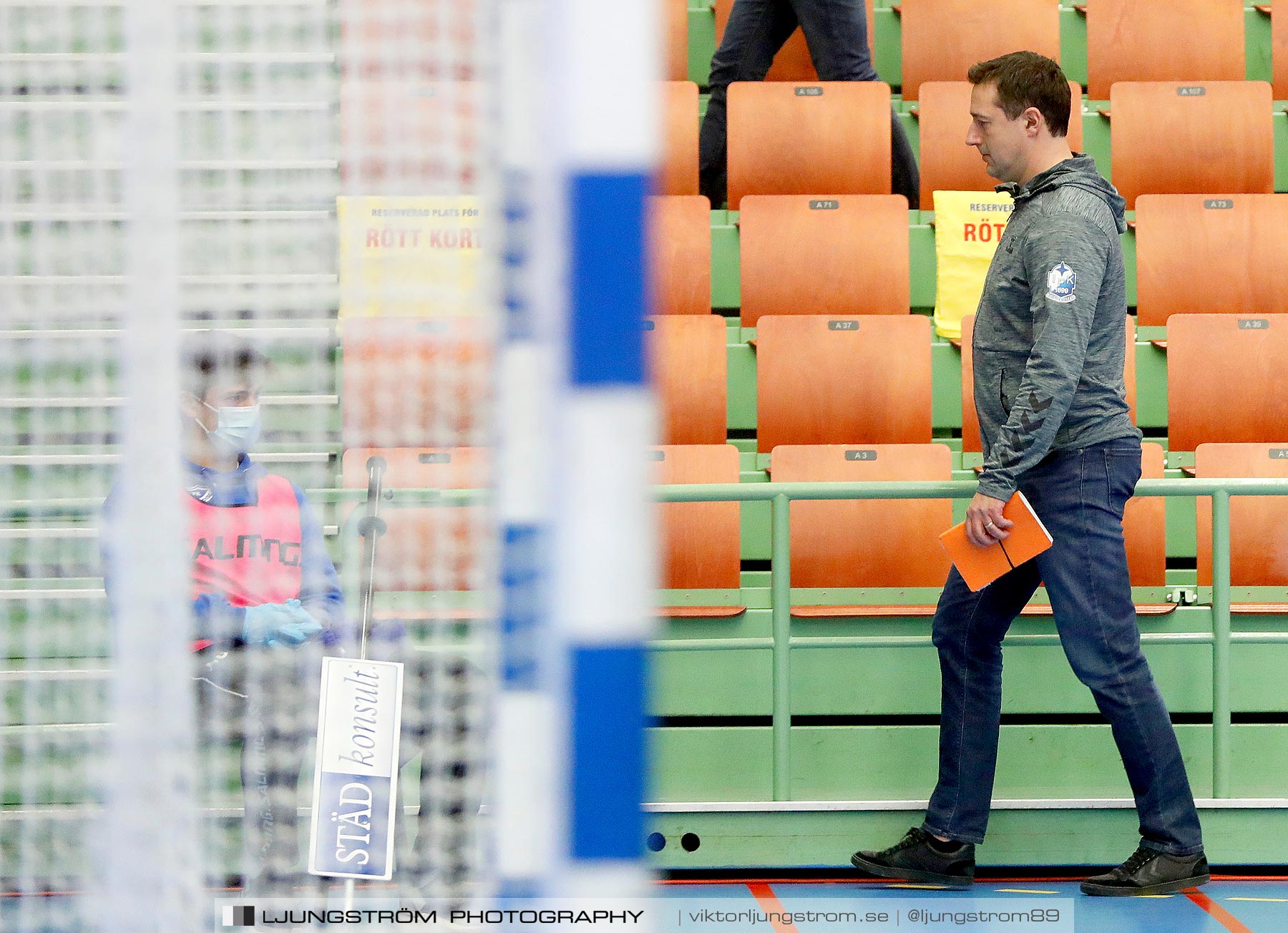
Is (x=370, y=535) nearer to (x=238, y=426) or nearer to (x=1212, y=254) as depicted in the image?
(x=238, y=426)

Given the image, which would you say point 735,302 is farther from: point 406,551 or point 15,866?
point 15,866

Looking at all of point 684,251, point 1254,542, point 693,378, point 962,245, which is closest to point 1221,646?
point 1254,542

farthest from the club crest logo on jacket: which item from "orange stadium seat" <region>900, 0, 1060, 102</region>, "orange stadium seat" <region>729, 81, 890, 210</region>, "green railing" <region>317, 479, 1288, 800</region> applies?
"orange stadium seat" <region>900, 0, 1060, 102</region>

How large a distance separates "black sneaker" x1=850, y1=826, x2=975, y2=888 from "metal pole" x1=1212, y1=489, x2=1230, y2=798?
0.58 meters

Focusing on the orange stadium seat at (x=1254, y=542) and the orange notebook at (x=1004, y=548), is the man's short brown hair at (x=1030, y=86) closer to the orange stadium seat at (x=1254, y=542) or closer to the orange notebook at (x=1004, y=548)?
the orange notebook at (x=1004, y=548)

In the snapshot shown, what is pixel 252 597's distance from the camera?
2408 mm

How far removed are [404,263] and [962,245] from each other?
273 cm

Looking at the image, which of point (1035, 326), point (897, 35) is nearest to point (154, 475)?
point (1035, 326)

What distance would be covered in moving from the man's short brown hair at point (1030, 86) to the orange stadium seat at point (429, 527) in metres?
1.38

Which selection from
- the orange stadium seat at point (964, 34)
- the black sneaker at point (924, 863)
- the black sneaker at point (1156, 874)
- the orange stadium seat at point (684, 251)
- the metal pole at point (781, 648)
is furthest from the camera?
the orange stadium seat at point (964, 34)

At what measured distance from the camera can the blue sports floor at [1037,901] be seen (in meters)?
2.60

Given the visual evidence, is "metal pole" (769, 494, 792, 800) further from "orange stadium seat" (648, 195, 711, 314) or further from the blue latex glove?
"orange stadium seat" (648, 195, 711, 314)

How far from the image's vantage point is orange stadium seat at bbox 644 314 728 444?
361 cm

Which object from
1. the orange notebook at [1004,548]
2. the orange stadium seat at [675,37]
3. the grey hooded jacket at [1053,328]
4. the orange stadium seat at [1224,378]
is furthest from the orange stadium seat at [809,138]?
the orange notebook at [1004,548]
